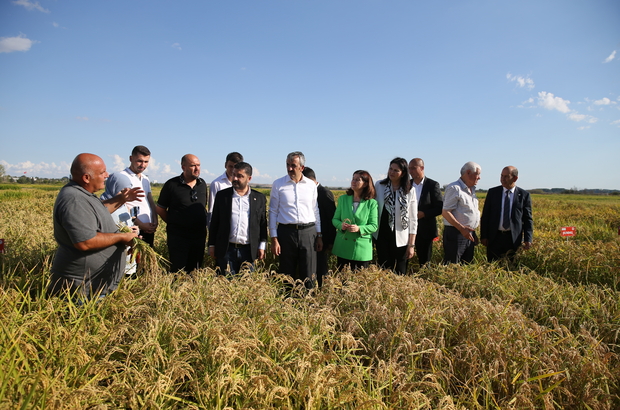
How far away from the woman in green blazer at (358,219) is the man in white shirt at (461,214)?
124 centimetres

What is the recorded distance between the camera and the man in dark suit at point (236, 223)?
14.7 feet

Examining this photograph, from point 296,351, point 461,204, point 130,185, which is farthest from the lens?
point 461,204

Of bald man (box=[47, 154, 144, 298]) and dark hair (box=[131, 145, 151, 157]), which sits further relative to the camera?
dark hair (box=[131, 145, 151, 157])

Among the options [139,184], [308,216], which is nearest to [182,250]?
[139,184]

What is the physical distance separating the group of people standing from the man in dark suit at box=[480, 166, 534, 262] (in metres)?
0.02

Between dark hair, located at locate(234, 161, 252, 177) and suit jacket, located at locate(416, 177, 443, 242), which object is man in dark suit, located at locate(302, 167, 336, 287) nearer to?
dark hair, located at locate(234, 161, 252, 177)

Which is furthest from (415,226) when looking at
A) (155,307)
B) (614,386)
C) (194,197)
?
(155,307)

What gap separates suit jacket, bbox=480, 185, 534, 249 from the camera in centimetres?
552

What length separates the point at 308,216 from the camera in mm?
4695

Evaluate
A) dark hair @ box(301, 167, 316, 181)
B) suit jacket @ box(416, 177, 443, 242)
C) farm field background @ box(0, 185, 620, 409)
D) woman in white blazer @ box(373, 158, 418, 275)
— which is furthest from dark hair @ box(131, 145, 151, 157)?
suit jacket @ box(416, 177, 443, 242)

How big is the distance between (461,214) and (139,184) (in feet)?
15.8

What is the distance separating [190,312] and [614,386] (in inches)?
121

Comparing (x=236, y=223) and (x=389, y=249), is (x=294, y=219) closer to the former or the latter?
(x=236, y=223)

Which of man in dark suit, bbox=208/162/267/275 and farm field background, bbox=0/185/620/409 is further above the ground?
man in dark suit, bbox=208/162/267/275
